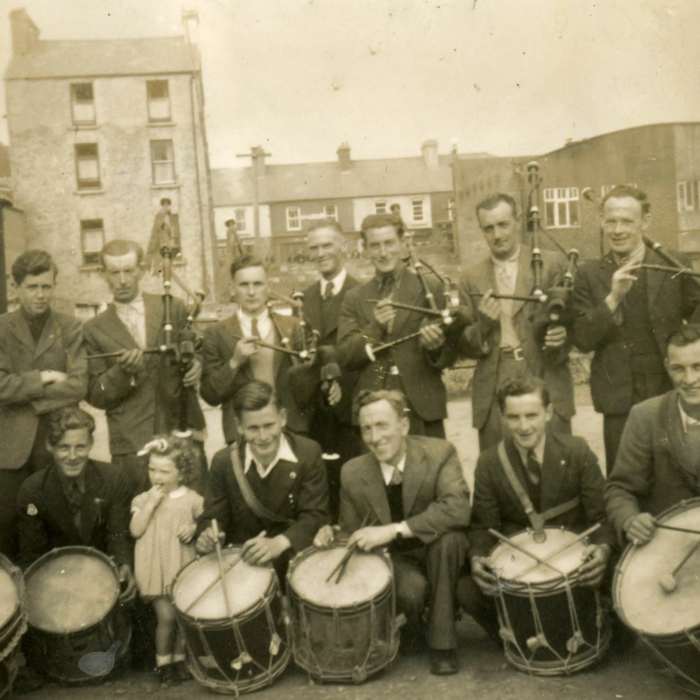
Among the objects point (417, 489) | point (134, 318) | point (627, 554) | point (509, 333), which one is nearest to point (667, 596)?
point (627, 554)

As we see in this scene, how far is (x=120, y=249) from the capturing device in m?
4.41

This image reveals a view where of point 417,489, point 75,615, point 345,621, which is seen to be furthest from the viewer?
point 417,489

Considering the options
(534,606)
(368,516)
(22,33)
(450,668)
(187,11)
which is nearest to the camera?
(534,606)

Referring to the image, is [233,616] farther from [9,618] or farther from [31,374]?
[31,374]

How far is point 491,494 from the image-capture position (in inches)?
151

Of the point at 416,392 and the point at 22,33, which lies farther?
the point at 22,33

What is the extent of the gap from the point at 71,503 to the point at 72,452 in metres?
0.26

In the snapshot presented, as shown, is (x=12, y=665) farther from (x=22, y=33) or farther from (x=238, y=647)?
(x=22, y=33)

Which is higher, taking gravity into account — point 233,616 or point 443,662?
point 233,616

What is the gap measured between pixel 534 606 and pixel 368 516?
87 centimetres

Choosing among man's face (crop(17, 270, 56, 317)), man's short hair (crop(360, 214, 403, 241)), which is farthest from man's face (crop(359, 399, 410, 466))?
man's face (crop(17, 270, 56, 317))

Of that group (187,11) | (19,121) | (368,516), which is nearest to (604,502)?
(368,516)

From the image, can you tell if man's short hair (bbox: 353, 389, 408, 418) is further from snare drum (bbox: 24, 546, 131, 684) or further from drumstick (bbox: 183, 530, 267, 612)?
snare drum (bbox: 24, 546, 131, 684)

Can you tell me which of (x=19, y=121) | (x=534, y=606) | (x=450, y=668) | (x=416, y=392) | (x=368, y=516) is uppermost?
(x=19, y=121)
